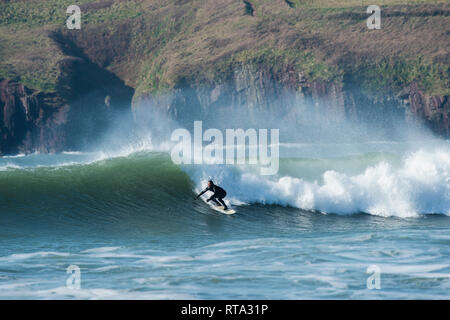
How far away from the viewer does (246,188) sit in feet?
66.8

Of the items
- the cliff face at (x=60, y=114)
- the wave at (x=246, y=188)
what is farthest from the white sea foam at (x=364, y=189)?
the cliff face at (x=60, y=114)

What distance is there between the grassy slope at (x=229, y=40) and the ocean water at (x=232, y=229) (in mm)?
24508

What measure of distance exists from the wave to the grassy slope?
27655 mm

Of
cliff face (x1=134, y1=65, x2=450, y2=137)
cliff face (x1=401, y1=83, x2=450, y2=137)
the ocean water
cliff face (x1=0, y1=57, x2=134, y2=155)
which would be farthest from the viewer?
cliff face (x1=0, y1=57, x2=134, y2=155)

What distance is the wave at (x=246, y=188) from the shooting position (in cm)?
1934

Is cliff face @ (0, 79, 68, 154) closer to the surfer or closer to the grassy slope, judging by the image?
the grassy slope

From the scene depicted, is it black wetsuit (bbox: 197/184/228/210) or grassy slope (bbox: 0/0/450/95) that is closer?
black wetsuit (bbox: 197/184/228/210)

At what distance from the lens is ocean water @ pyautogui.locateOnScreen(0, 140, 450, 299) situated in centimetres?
1084

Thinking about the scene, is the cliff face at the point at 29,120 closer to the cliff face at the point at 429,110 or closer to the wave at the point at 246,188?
the wave at the point at 246,188

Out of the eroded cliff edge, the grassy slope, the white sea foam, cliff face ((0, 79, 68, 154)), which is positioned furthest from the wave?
the grassy slope

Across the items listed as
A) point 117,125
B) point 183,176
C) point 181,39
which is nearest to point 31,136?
point 117,125

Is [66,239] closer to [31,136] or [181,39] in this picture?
[31,136]

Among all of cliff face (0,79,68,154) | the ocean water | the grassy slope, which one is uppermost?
the grassy slope

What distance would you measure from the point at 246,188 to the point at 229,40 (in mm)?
34589
